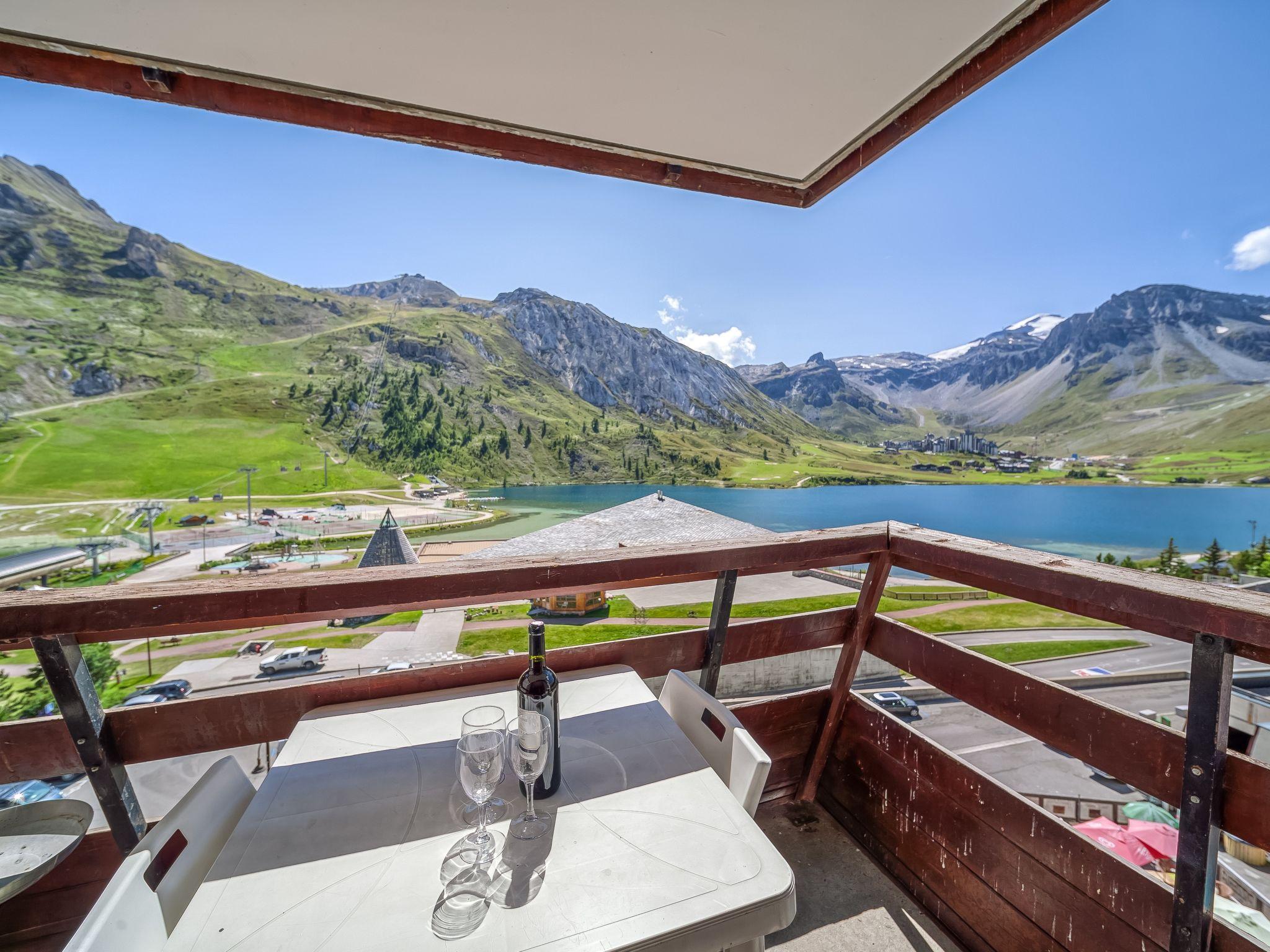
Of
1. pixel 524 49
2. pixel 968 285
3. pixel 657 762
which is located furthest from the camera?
pixel 968 285

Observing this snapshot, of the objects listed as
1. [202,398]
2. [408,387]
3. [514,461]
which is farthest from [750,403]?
[202,398]

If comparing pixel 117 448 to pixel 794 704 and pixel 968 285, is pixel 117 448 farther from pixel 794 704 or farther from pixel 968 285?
pixel 968 285

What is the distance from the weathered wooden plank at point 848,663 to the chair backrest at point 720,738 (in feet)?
2.20

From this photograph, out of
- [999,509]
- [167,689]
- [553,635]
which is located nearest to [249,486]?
[167,689]

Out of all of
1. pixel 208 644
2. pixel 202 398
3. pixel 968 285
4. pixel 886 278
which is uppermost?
pixel 968 285

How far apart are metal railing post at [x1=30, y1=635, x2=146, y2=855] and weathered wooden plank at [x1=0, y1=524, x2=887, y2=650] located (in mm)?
57

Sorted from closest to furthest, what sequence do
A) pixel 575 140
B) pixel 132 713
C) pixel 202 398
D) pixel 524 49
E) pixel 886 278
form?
pixel 132 713, pixel 524 49, pixel 575 140, pixel 202 398, pixel 886 278

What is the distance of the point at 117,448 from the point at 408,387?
3521 centimetres

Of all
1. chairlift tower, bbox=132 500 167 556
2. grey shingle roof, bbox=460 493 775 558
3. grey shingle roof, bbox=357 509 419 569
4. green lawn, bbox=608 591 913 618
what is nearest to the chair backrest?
grey shingle roof, bbox=460 493 775 558

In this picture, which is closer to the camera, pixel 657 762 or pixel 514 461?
pixel 657 762

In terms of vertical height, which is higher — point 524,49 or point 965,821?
point 524,49

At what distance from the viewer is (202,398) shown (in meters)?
71.6

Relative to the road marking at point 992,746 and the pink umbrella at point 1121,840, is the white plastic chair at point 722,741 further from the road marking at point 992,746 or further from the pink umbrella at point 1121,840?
the road marking at point 992,746

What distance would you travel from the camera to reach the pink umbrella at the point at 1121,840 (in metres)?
3.81
